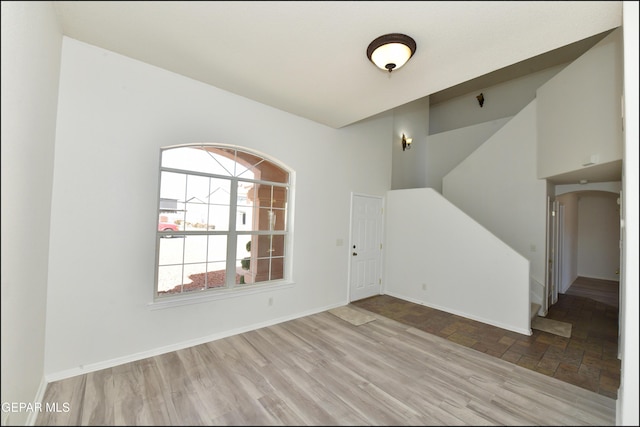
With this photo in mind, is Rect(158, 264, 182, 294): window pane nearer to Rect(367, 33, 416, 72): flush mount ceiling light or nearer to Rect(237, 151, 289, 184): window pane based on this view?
Rect(237, 151, 289, 184): window pane

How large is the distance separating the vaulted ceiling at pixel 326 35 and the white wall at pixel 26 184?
0.54 metres

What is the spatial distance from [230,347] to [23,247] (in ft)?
6.77

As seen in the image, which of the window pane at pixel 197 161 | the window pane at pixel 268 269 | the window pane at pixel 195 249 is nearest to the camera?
the window pane at pixel 197 161

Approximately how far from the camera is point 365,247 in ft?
16.8

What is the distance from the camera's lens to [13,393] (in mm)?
1614

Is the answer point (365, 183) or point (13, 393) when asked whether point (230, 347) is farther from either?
point (365, 183)

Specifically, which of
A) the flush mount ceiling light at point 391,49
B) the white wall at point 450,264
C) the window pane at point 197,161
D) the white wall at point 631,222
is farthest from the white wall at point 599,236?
the window pane at point 197,161

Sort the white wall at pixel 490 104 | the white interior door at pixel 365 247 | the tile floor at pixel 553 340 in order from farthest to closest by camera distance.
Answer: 1. the white wall at pixel 490 104
2. the white interior door at pixel 365 247
3. the tile floor at pixel 553 340

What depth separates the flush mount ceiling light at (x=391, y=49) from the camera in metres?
2.20

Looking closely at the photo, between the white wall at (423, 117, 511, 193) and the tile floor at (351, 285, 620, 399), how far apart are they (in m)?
3.79

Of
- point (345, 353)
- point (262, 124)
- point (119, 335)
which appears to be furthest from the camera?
point (262, 124)

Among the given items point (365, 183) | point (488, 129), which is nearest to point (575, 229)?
point (488, 129)

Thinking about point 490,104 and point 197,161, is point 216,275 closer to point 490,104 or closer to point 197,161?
point 197,161

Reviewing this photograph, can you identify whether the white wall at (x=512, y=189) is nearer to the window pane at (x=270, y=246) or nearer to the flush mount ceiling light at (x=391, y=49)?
the flush mount ceiling light at (x=391, y=49)
